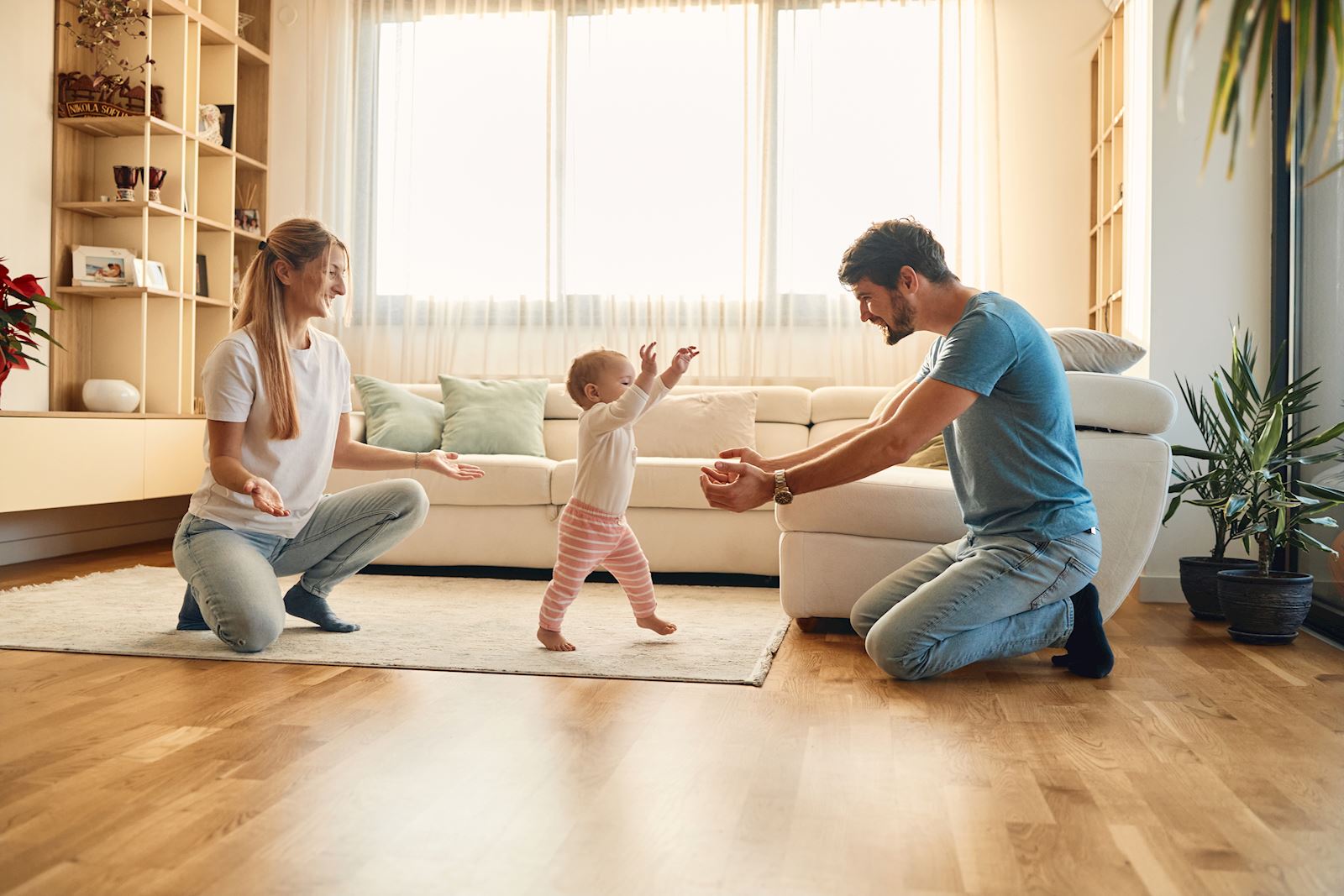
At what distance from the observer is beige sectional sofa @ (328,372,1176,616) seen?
9.12ft

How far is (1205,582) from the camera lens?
328 cm

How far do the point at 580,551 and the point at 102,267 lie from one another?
3.25 meters

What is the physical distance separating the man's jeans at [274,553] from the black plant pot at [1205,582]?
2180 mm

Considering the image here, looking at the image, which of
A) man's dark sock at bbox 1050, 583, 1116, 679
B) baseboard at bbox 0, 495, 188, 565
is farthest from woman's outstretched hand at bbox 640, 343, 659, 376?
baseboard at bbox 0, 495, 188, 565

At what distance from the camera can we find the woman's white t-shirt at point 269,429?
2.54 metres

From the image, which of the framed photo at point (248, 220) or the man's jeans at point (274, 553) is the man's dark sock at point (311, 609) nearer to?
the man's jeans at point (274, 553)

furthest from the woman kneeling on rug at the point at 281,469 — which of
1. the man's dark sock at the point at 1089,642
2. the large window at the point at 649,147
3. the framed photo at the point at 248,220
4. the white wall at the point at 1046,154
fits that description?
the white wall at the point at 1046,154

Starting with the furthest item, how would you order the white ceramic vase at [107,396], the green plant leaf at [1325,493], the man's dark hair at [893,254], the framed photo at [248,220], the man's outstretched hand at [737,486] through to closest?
1. the framed photo at [248,220]
2. the white ceramic vase at [107,396]
3. the green plant leaf at [1325,493]
4. the man's dark hair at [893,254]
5. the man's outstretched hand at [737,486]

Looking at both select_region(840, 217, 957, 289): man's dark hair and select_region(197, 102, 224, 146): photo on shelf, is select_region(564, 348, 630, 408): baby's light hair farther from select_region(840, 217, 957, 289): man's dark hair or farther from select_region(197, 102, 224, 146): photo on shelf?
select_region(197, 102, 224, 146): photo on shelf

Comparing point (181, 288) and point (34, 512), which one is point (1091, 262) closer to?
point (181, 288)

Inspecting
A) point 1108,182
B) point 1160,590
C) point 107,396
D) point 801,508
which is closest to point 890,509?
point 801,508

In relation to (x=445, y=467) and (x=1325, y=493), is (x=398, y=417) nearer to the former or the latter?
(x=445, y=467)

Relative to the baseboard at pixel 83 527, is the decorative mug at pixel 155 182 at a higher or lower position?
higher

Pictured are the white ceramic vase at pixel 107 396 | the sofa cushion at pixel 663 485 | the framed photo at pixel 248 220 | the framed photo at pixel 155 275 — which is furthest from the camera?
the framed photo at pixel 248 220
